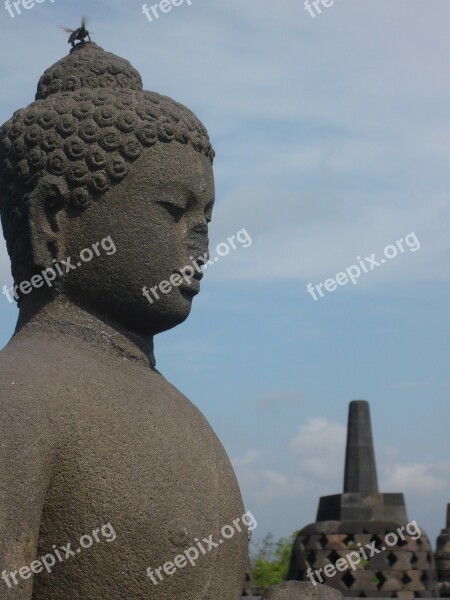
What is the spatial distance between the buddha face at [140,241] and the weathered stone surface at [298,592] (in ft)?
4.14

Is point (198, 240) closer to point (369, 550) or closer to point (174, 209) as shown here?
point (174, 209)

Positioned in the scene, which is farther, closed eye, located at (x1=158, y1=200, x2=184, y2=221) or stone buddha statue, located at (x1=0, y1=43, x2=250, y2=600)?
closed eye, located at (x1=158, y1=200, x2=184, y2=221)

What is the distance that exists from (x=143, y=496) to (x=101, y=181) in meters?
1.37

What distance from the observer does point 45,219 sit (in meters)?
4.58

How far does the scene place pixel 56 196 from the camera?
14.9ft

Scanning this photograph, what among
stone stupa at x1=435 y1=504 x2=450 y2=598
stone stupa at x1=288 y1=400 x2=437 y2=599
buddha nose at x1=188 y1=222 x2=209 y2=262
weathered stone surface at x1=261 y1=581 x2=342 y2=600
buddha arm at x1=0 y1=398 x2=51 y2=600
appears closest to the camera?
buddha arm at x1=0 y1=398 x2=51 y2=600

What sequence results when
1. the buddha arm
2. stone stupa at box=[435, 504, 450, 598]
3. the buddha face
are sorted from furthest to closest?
1. stone stupa at box=[435, 504, 450, 598]
2. the buddha face
3. the buddha arm

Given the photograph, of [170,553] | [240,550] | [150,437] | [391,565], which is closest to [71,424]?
[150,437]

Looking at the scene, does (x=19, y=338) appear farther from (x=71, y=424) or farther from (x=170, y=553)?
(x=170, y=553)

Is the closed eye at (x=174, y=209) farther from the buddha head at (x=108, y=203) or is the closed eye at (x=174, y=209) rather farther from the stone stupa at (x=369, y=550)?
the stone stupa at (x=369, y=550)

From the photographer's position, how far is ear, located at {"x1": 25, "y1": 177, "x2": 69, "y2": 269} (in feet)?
14.9

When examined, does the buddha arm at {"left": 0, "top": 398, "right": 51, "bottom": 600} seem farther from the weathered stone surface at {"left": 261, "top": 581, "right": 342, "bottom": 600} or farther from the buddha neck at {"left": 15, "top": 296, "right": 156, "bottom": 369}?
the weathered stone surface at {"left": 261, "top": 581, "right": 342, "bottom": 600}

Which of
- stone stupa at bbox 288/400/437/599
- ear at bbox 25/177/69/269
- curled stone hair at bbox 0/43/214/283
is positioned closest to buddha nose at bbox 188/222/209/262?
curled stone hair at bbox 0/43/214/283

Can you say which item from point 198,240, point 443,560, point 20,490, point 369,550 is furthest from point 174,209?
point 443,560
